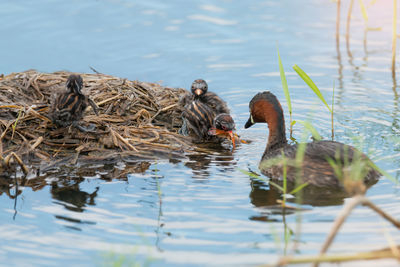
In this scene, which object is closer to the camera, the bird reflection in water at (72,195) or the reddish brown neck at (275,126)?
the bird reflection in water at (72,195)

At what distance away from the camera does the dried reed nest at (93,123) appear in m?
7.14

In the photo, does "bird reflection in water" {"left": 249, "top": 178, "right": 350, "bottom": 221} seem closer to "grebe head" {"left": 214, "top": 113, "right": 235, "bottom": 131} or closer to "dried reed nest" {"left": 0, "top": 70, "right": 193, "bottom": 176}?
"grebe head" {"left": 214, "top": 113, "right": 235, "bottom": 131}

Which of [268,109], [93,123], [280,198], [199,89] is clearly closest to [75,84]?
[93,123]

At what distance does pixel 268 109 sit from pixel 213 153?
0.84 metres

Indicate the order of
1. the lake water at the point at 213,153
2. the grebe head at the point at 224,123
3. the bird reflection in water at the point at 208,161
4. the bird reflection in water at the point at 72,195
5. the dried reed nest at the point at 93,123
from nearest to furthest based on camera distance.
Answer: the lake water at the point at 213,153 → the bird reflection in water at the point at 72,195 → the bird reflection in water at the point at 208,161 → the dried reed nest at the point at 93,123 → the grebe head at the point at 224,123

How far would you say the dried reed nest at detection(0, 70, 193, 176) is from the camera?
7.14 metres

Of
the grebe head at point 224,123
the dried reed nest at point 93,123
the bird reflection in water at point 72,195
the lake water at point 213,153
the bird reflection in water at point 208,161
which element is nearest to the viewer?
the lake water at point 213,153

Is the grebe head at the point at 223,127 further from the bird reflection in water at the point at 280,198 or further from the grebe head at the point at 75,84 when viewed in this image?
the grebe head at the point at 75,84

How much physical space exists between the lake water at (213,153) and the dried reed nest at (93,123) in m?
0.33

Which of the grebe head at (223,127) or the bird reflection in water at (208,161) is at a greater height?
the grebe head at (223,127)

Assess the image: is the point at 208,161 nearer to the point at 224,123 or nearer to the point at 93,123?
the point at 224,123

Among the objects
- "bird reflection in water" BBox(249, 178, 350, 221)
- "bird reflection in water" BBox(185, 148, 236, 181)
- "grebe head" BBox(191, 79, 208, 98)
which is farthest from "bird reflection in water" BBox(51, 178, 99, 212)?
"grebe head" BBox(191, 79, 208, 98)

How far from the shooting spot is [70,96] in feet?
23.7

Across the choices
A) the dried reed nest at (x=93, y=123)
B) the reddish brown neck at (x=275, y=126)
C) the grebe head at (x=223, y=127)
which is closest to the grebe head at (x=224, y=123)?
the grebe head at (x=223, y=127)
